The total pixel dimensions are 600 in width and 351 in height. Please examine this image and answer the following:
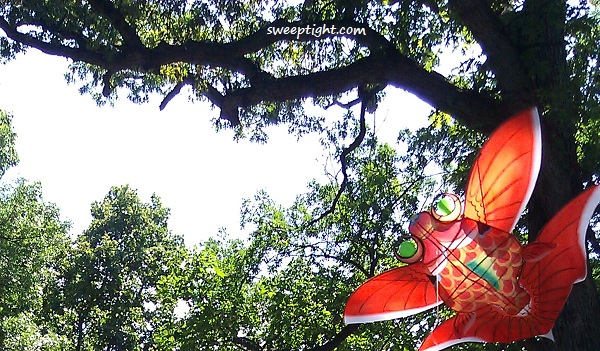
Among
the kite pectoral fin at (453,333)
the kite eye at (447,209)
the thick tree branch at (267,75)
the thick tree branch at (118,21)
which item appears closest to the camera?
the kite eye at (447,209)

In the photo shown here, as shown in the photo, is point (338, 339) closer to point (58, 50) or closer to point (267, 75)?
point (267, 75)

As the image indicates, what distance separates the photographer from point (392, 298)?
21.9ft

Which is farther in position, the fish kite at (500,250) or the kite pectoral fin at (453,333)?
the kite pectoral fin at (453,333)

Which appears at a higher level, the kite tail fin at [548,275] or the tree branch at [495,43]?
the tree branch at [495,43]

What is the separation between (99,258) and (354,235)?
46.6ft

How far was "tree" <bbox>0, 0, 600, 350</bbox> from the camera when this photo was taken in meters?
7.59

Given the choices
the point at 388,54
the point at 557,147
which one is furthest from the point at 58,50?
the point at 557,147

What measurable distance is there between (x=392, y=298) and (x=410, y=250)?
3.35 feet

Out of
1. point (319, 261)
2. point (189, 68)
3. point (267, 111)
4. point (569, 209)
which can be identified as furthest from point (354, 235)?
point (569, 209)

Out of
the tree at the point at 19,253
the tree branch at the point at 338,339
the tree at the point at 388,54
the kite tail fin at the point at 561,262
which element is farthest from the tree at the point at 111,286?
the kite tail fin at the point at 561,262

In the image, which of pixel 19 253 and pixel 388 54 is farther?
pixel 19 253

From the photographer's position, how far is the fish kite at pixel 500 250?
580 cm

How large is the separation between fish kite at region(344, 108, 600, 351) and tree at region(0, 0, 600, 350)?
3.75ft

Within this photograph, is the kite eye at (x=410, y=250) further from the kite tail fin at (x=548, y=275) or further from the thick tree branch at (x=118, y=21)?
the thick tree branch at (x=118, y=21)
